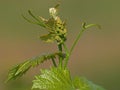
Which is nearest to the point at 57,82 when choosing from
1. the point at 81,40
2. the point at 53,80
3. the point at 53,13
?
the point at 53,80

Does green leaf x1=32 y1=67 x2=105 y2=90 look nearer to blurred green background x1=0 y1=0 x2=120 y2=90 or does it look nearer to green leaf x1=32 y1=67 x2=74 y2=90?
green leaf x1=32 y1=67 x2=74 y2=90

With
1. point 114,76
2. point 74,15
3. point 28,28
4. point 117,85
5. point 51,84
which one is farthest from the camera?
point 74,15

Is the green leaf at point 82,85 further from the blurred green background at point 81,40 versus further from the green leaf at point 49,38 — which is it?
the blurred green background at point 81,40

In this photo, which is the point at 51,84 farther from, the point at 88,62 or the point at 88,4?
the point at 88,4

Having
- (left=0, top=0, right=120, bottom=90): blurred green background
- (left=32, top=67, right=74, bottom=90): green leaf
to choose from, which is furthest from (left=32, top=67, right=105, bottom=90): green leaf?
(left=0, top=0, right=120, bottom=90): blurred green background

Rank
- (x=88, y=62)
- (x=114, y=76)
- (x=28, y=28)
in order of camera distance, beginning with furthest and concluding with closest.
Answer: (x=28, y=28), (x=88, y=62), (x=114, y=76)

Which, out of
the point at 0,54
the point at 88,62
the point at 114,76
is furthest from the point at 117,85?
the point at 0,54

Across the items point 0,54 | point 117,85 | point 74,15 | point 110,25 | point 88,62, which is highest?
point 74,15

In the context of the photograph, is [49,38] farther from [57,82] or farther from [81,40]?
[81,40]
